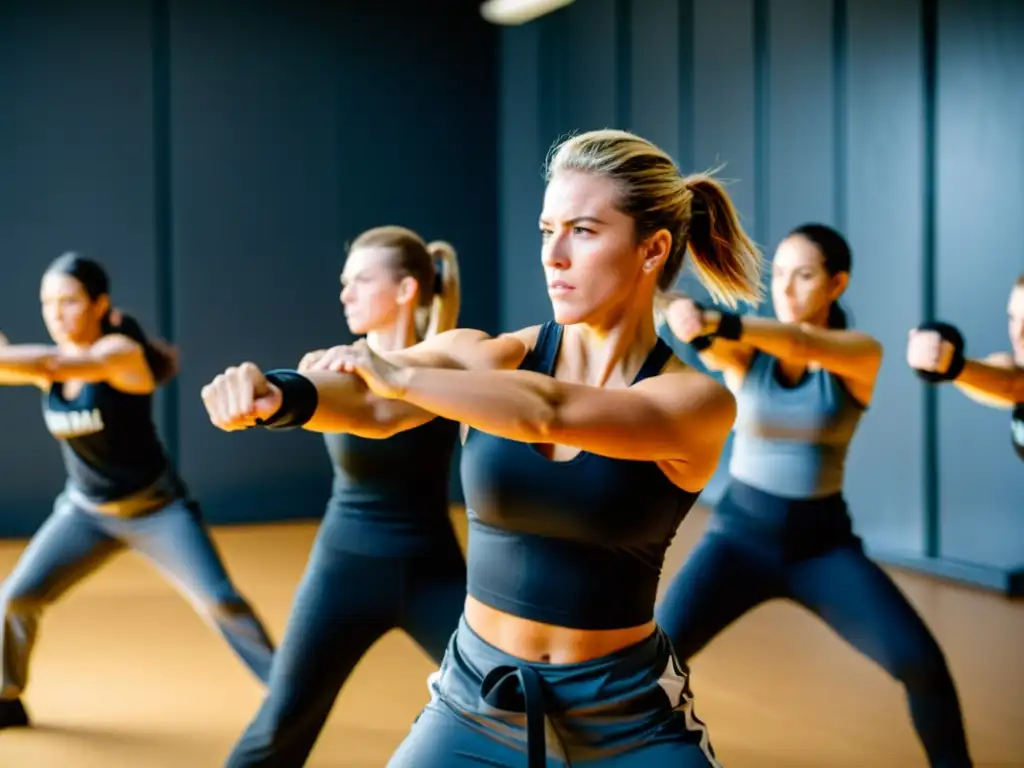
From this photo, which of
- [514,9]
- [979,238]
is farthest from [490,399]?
[514,9]

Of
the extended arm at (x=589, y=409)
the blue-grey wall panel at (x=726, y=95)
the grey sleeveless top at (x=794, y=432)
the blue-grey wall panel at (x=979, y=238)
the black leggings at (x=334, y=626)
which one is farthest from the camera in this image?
the blue-grey wall panel at (x=726, y=95)

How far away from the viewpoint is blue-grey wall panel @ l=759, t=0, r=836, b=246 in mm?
6013

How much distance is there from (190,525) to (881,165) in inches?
149

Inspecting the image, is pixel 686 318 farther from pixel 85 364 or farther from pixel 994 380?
pixel 85 364

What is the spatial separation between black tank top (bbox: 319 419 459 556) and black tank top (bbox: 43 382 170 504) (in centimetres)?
96

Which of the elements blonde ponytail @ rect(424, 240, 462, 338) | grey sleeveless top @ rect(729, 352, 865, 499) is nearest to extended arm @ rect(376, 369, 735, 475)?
grey sleeveless top @ rect(729, 352, 865, 499)

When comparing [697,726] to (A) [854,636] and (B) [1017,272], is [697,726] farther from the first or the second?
(B) [1017,272]

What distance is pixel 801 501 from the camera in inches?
111

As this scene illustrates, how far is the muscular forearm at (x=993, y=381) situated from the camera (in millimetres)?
2584

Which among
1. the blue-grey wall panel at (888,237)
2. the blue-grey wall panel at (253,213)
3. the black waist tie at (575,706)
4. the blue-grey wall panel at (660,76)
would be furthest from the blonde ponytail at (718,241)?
the blue-grey wall panel at (253,213)

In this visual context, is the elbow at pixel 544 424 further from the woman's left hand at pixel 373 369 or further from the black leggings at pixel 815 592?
the black leggings at pixel 815 592

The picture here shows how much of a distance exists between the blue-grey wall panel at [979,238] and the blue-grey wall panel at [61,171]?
170 inches

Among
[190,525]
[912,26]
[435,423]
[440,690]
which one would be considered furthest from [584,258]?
[912,26]

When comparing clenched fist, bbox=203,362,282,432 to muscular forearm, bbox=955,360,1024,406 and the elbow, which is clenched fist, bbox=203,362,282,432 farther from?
muscular forearm, bbox=955,360,1024,406
